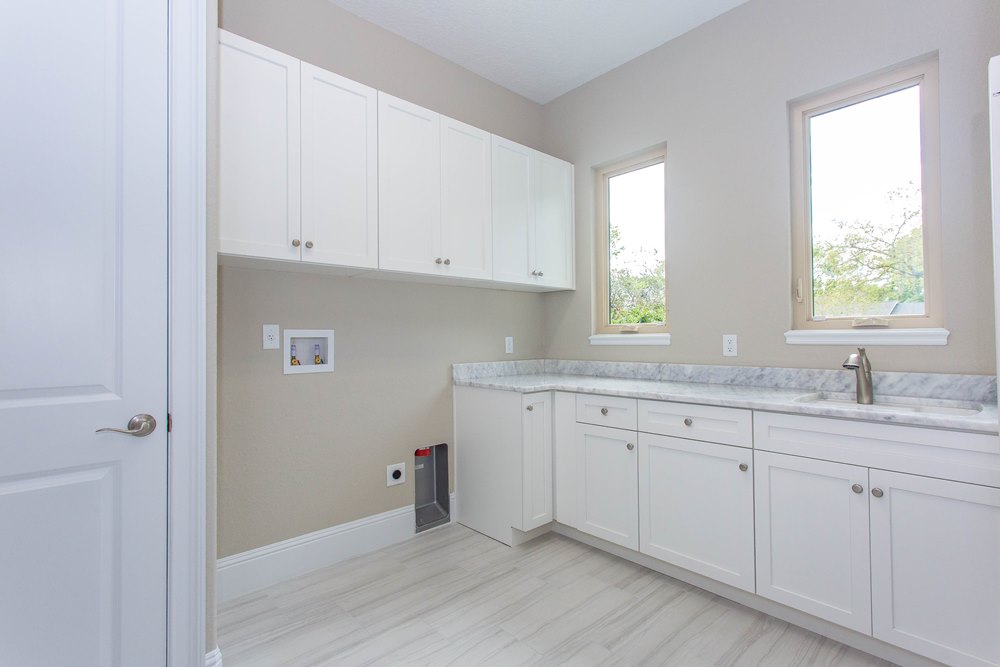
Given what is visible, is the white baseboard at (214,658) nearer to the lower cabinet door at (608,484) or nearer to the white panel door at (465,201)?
the lower cabinet door at (608,484)

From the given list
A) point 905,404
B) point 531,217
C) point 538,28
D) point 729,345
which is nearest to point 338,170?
point 531,217

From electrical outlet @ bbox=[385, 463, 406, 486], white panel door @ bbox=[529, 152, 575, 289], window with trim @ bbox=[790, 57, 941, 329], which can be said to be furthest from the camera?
white panel door @ bbox=[529, 152, 575, 289]

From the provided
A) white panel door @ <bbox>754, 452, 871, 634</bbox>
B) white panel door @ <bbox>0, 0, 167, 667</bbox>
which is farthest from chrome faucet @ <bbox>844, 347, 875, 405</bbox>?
white panel door @ <bbox>0, 0, 167, 667</bbox>

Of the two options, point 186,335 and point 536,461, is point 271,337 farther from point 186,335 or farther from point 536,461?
point 536,461

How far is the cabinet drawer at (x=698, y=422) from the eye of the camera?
1938 mm

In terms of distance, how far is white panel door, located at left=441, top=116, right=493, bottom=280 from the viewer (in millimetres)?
2559

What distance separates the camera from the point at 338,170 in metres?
2.15

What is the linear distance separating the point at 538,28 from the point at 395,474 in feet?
8.62

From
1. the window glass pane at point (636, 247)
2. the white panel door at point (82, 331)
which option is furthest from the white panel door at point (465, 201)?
the white panel door at point (82, 331)

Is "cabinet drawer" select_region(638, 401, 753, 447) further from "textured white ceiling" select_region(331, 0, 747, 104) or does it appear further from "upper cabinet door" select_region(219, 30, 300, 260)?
"textured white ceiling" select_region(331, 0, 747, 104)

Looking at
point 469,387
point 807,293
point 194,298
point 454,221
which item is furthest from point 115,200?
point 807,293

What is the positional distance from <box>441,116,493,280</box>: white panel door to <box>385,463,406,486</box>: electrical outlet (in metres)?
1.13

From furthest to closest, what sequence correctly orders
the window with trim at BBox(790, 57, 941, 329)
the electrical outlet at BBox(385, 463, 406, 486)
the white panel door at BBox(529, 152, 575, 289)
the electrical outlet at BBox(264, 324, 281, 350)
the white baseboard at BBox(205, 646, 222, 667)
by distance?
the white panel door at BBox(529, 152, 575, 289), the electrical outlet at BBox(385, 463, 406, 486), the electrical outlet at BBox(264, 324, 281, 350), the window with trim at BBox(790, 57, 941, 329), the white baseboard at BBox(205, 646, 222, 667)

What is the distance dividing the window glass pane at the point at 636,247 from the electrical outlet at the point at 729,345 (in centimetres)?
46
